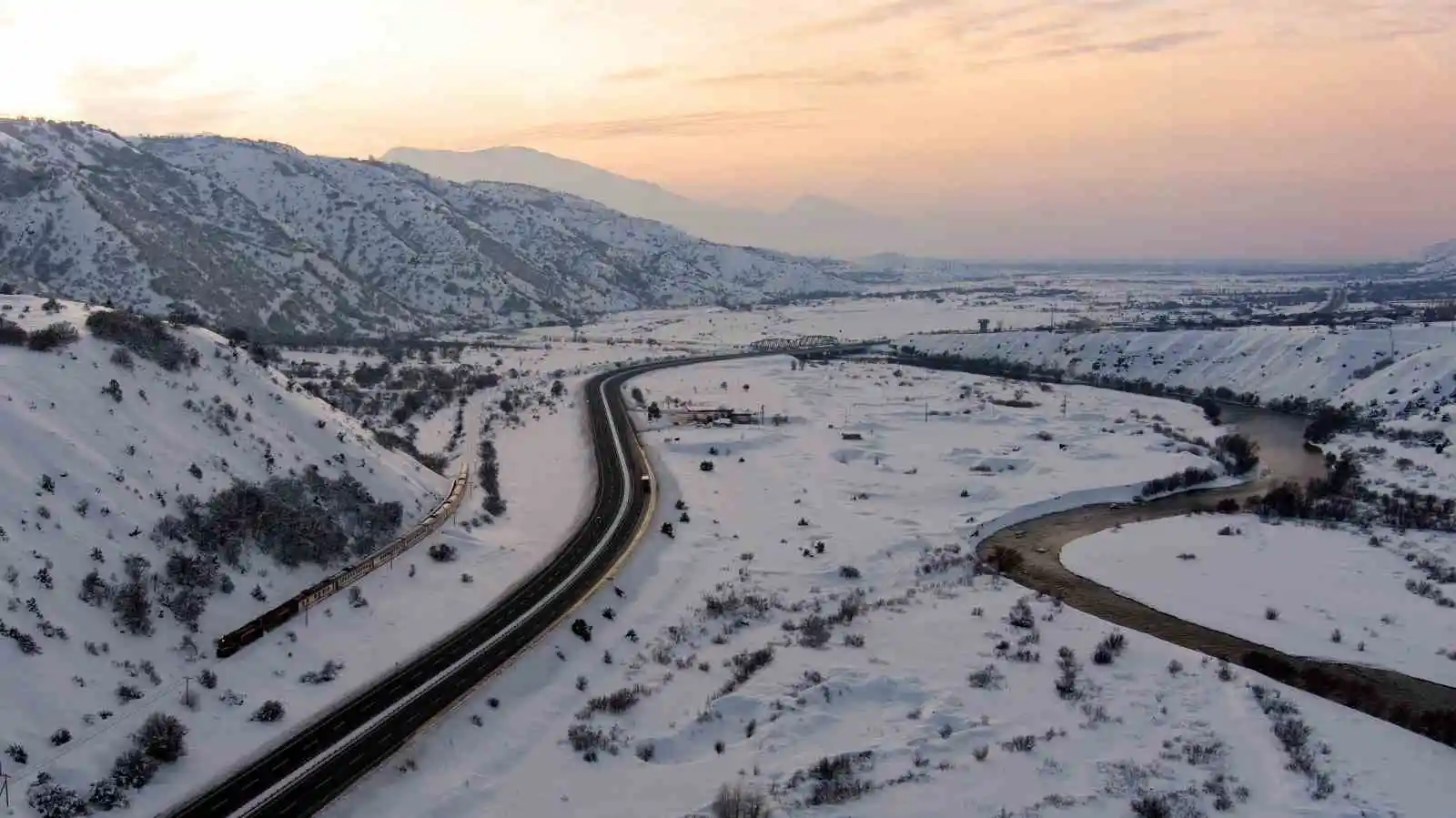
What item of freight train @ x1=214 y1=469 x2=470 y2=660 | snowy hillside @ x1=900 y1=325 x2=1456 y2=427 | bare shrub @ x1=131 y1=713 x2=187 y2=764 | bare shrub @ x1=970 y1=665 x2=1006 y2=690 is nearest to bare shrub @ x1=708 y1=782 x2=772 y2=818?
bare shrub @ x1=970 y1=665 x2=1006 y2=690

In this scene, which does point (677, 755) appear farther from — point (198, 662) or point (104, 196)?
point (104, 196)

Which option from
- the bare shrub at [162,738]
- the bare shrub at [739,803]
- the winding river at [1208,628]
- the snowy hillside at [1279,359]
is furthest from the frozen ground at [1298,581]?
the snowy hillside at [1279,359]

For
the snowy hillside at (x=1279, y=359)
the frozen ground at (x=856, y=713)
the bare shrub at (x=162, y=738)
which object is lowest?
the frozen ground at (x=856, y=713)

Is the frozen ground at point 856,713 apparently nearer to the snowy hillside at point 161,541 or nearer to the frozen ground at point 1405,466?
the snowy hillside at point 161,541

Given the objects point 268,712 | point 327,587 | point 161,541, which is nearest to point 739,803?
point 268,712

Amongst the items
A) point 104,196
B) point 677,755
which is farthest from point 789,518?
point 104,196

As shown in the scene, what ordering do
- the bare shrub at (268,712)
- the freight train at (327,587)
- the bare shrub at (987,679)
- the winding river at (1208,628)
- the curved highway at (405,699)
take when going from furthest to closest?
1. the freight train at (327,587)
2. the winding river at (1208,628)
3. the bare shrub at (987,679)
4. the bare shrub at (268,712)
5. the curved highway at (405,699)

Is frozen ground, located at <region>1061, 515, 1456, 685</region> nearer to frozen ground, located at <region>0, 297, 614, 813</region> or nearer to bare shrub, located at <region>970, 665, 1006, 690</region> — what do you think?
bare shrub, located at <region>970, 665, 1006, 690</region>
